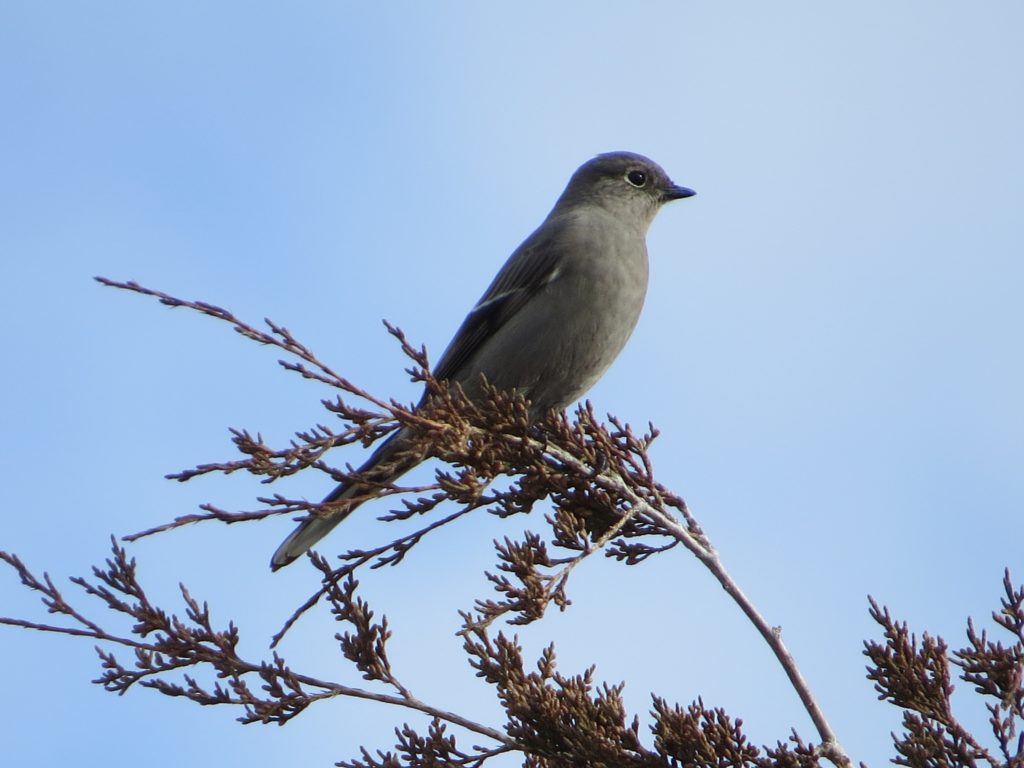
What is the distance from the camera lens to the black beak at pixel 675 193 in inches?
316

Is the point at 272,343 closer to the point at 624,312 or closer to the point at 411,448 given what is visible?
the point at 411,448

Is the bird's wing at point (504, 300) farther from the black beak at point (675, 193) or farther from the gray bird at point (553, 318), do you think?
the black beak at point (675, 193)

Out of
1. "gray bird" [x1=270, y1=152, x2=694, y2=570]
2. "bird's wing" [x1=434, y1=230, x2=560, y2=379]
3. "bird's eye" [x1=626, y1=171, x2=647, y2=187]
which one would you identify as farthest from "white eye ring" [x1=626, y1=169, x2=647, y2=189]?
"bird's wing" [x1=434, y1=230, x2=560, y2=379]

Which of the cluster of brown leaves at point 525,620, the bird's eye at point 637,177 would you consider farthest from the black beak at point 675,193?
the cluster of brown leaves at point 525,620

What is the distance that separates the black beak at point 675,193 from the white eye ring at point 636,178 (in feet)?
0.56

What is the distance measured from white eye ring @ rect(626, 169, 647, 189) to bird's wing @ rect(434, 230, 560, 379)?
1.31 meters

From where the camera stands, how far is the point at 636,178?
804cm

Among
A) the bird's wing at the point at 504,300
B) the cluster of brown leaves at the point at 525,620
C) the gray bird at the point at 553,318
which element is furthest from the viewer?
the bird's wing at the point at 504,300

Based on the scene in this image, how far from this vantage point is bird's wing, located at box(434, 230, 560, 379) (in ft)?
21.9

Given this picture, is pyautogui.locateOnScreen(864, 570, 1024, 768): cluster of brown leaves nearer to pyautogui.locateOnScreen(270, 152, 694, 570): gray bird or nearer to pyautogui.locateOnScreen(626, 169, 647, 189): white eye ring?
pyautogui.locateOnScreen(270, 152, 694, 570): gray bird

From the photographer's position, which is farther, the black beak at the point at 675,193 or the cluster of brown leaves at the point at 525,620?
the black beak at the point at 675,193

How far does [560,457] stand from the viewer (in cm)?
429

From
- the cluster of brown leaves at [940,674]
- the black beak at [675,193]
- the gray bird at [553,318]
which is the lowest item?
the cluster of brown leaves at [940,674]

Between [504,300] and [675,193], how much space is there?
195cm
